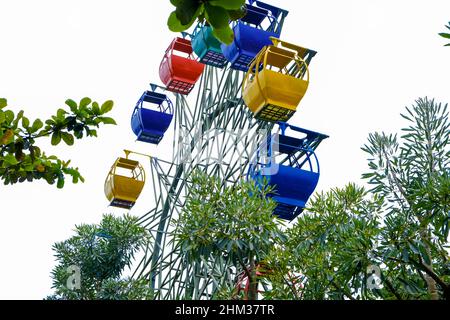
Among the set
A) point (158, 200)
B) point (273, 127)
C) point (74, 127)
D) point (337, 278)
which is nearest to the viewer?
point (74, 127)

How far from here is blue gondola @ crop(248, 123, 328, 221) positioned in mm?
14234

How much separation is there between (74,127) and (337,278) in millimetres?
5271

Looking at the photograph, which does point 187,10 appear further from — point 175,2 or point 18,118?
point 18,118

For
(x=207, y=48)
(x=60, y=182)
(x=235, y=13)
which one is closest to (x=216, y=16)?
(x=235, y=13)

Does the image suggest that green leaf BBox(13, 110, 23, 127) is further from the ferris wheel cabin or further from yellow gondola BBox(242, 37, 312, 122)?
Answer: the ferris wheel cabin

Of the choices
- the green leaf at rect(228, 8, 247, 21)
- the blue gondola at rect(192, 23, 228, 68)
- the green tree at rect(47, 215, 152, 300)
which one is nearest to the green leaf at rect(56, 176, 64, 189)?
the green leaf at rect(228, 8, 247, 21)

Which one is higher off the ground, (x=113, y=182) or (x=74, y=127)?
(x=113, y=182)

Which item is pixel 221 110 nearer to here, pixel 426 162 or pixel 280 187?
pixel 280 187

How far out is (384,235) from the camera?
7.16 meters

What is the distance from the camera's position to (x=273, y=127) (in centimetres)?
1574

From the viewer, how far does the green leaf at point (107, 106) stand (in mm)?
3227

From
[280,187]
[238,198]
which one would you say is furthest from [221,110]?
[238,198]
